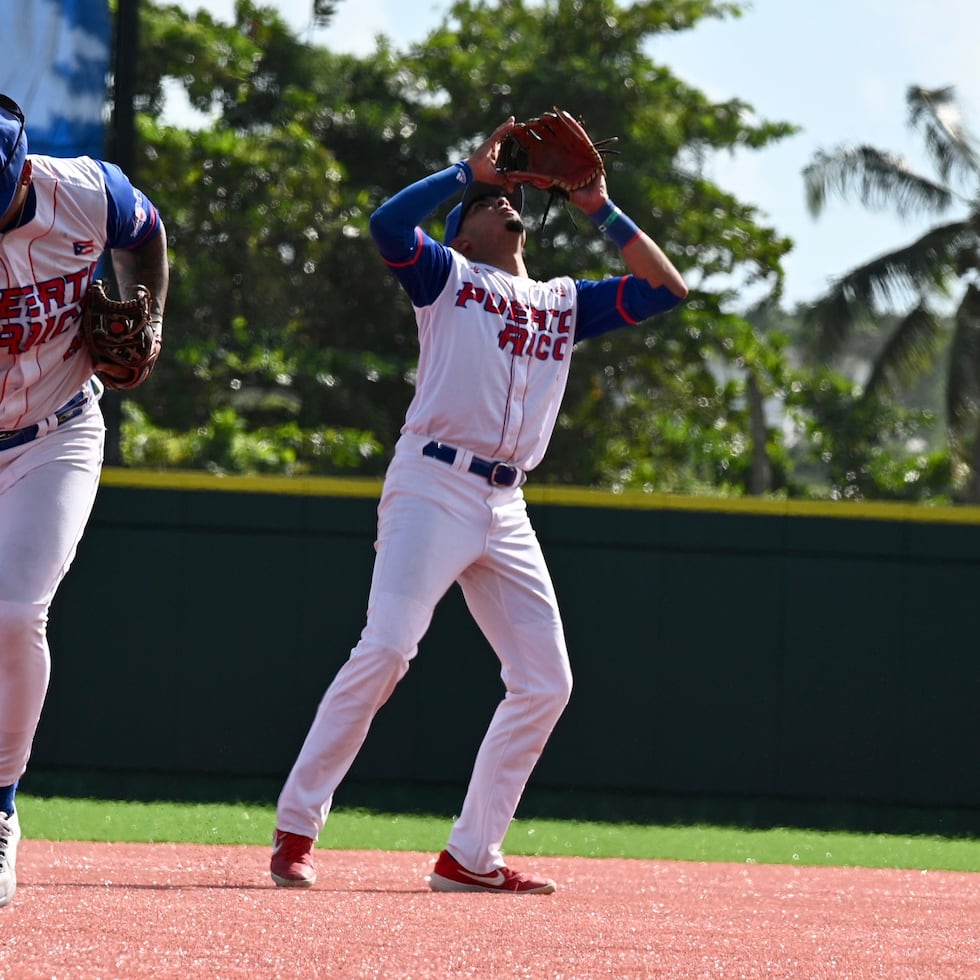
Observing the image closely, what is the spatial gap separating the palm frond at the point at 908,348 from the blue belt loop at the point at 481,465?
69.2 feet

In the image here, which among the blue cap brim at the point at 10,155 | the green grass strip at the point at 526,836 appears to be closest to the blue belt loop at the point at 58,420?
the blue cap brim at the point at 10,155

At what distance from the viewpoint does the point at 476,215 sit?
467 centimetres

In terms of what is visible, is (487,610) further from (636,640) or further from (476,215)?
(636,640)

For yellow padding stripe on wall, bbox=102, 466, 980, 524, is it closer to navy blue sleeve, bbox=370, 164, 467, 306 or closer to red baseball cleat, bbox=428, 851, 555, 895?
navy blue sleeve, bbox=370, 164, 467, 306

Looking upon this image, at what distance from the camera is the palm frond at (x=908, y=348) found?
2483 cm

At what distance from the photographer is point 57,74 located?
299 inches

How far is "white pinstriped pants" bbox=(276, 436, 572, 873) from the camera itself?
4.29 meters

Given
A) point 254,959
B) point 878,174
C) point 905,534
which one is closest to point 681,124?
point 878,174

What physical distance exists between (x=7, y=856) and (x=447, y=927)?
103cm

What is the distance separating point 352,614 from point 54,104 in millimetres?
2773

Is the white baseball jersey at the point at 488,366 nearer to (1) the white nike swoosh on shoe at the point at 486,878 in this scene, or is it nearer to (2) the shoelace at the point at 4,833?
(1) the white nike swoosh on shoe at the point at 486,878

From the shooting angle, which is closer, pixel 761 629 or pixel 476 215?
pixel 476 215

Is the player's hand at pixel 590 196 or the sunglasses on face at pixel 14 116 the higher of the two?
the player's hand at pixel 590 196

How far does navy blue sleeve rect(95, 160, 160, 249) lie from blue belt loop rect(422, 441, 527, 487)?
0.95m
